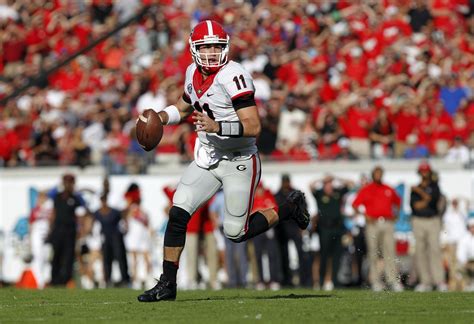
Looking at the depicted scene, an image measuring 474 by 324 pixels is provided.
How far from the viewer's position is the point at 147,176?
61.6ft

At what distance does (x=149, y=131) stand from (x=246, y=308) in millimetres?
1508

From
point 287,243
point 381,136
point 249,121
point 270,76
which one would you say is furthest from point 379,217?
point 249,121

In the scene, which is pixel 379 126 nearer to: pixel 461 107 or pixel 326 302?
pixel 461 107

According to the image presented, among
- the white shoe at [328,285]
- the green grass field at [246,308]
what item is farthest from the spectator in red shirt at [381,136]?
the green grass field at [246,308]

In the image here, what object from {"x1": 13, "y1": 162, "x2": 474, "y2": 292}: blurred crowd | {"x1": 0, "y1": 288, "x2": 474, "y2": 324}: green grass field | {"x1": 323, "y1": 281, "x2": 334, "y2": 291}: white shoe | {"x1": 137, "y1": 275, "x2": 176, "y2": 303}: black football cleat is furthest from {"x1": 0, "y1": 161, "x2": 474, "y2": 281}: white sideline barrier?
{"x1": 137, "y1": 275, "x2": 176, "y2": 303}: black football cleat

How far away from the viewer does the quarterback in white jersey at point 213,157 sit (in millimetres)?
9188

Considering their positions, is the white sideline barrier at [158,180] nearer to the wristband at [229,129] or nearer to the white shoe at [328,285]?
A: the white shoe at [328,285]

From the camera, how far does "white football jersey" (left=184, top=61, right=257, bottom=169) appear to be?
9.06 metres

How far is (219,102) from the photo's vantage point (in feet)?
30.2

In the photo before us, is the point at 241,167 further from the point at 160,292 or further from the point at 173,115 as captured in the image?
the point at 160,292

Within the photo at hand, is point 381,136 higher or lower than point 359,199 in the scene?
higher

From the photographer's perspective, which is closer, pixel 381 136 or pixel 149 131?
pixel 149 131

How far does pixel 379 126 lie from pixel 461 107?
153cm

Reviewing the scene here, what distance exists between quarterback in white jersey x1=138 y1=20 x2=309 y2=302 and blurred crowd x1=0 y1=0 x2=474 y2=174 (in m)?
8.86
